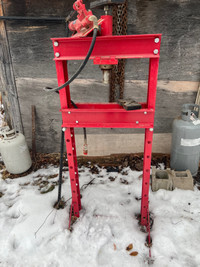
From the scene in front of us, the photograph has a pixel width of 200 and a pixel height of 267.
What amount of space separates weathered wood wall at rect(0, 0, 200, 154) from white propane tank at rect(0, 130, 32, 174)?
1.56 ft

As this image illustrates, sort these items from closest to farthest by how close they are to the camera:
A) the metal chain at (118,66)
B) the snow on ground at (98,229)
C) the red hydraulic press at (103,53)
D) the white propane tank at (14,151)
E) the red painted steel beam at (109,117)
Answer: the red hydraulic press at (103,53), the red painted steel beam at (109,117), the snow on ground at (98,229), the metal chain at (118,66), the white propane tank at (14,151)

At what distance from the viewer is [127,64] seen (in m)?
3.28

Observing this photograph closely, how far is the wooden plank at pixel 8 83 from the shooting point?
3.24 metres

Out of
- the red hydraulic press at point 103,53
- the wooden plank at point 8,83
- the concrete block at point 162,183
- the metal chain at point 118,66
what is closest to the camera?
the red hydraulic press at point 103,53

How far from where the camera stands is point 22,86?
356 cm

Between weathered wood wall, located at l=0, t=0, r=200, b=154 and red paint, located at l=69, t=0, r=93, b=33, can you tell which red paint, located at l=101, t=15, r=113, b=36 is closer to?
red paint, located at l=69, t=0, r=93, b=33

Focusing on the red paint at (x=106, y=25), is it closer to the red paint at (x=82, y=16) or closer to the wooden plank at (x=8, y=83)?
the red paint at (x=82, y=16)

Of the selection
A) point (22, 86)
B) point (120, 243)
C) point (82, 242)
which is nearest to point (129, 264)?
point (120, 243)

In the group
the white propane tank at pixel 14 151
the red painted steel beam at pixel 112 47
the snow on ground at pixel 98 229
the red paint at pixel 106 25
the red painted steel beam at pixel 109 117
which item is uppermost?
the red paint at pixel 106 25

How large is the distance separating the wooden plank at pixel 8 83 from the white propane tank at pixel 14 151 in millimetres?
436

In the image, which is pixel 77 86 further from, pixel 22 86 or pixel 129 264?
pixel 129 264

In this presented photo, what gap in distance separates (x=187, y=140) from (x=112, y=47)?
2204 mm

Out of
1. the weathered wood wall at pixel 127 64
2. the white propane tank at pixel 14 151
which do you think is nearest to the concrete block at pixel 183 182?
the weathered wood wall at pixel 127 64

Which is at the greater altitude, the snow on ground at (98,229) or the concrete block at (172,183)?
the concrete block at (172,183)
